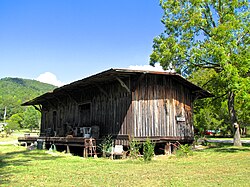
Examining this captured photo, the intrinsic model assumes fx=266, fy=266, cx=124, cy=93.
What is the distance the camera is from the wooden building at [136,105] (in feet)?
44.9

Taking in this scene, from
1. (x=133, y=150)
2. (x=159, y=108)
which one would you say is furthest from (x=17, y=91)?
(x=133, y=150)

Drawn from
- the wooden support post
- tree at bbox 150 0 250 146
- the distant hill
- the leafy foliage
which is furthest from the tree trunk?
the distant hill

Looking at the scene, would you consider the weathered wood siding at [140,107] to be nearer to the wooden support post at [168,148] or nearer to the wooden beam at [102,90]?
the wooden beam at [102,90]

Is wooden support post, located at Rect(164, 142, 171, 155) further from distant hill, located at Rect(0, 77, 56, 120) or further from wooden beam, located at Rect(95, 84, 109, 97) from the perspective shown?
distant hill, located at Rect(0, 77, 56, 120)

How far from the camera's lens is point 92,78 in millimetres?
13375

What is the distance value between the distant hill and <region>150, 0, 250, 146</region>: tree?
93.6m

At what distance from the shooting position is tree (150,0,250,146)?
14.4 metres

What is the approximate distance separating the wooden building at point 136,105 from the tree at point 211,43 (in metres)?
1.80

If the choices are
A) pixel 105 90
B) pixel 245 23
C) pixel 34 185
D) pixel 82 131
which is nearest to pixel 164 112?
pixel 105 90

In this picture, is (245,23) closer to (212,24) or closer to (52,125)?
(212,24)

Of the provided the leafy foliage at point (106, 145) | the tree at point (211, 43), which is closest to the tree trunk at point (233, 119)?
the tree at point (211, 43)

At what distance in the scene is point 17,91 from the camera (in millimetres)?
140000

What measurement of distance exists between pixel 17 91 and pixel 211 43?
13910 centimetres

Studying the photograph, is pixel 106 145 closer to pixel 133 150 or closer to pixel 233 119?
pixel 133 150
